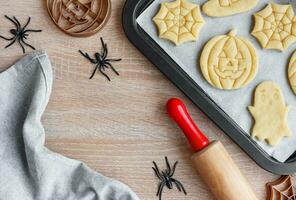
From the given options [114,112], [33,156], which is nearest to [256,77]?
[114,112]

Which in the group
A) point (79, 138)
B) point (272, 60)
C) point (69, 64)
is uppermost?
point (272, 60)

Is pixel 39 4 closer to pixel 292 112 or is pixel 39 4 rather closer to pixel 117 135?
pixel 117 135

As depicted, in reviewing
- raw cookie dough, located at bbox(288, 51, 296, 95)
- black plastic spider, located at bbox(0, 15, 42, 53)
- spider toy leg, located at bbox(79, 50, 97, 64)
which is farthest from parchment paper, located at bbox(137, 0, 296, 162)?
black plastic spider, located at bbox(0, 15, 42, 53)

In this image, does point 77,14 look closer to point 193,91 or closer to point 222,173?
point 193,91

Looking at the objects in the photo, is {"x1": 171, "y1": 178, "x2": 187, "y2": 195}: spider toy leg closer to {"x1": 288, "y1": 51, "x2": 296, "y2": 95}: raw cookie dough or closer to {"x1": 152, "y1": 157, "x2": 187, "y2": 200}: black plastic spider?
{"x1": 152, "y1": 157, "x2": 187, "y2": 200}: black plastic spider

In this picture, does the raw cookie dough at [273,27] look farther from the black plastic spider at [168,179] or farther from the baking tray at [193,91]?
the black plastic spider at [168,179]

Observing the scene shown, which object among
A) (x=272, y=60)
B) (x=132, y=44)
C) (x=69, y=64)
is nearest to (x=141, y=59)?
(x=132, y=44)

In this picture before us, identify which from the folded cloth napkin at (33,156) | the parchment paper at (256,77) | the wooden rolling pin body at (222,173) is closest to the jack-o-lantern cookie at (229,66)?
the parchment paper at (256,77)
